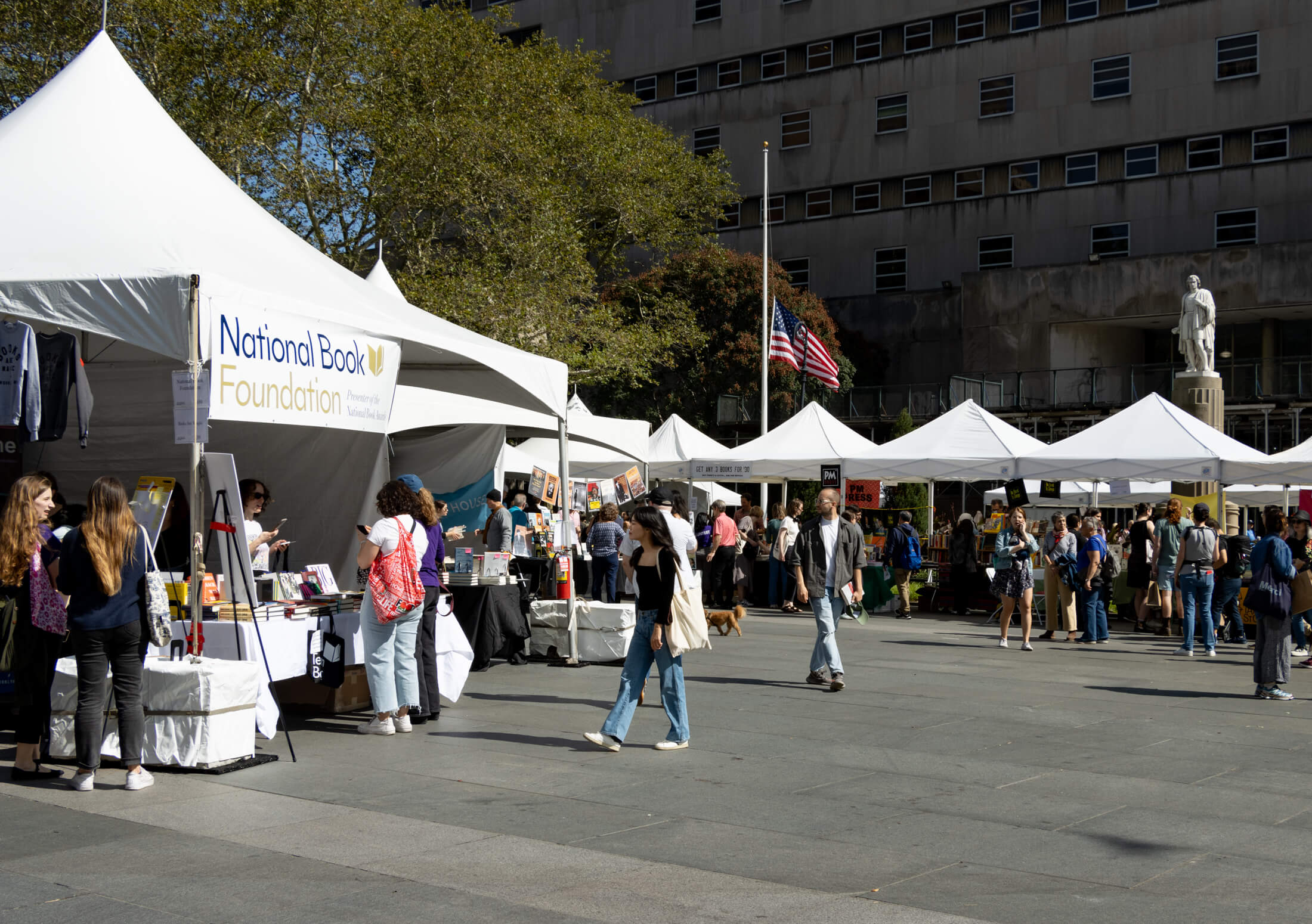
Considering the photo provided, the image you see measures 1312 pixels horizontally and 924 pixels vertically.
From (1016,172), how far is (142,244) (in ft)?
136

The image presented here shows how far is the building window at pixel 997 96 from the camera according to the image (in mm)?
45906

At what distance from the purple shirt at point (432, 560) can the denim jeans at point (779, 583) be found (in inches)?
515

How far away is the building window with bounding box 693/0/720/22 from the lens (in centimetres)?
5094

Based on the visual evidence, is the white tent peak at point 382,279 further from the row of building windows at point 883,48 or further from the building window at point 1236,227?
the row of building windows at point 883,48

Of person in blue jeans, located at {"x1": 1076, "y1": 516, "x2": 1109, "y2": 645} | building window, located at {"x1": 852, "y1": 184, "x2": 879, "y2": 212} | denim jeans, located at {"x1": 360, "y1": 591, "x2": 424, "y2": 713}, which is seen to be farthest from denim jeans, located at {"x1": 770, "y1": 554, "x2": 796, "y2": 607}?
building window, located at {"x1": 852, "y1": 184, "x2": 879, "y2": 212}

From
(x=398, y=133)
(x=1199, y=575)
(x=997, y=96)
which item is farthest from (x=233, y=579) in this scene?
(x=997, y=96)

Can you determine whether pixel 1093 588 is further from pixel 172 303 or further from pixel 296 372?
pixel 172 303

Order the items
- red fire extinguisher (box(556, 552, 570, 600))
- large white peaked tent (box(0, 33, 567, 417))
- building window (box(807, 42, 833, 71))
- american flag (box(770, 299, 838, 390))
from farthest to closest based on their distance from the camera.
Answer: building window (box(807, 42, 833, 71))
american flag (box(770, 299, 838, 390))
red fire extinguisher (box(556, 552, 570, 600))
large white peaked tent (box(0, 33, 567, 417))

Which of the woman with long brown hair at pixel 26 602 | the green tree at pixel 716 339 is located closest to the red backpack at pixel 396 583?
the woman with long brown hair at pixel 26 602

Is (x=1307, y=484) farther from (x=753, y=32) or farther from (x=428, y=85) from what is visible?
(x=753, y=32)

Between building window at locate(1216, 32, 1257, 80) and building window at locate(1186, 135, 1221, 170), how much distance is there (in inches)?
77.3

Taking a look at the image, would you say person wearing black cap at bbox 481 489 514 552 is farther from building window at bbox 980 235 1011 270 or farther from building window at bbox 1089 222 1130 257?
building window at bbox 980 235 1011 270

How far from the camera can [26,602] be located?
7453 millimetres

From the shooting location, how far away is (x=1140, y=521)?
18.4 metres
